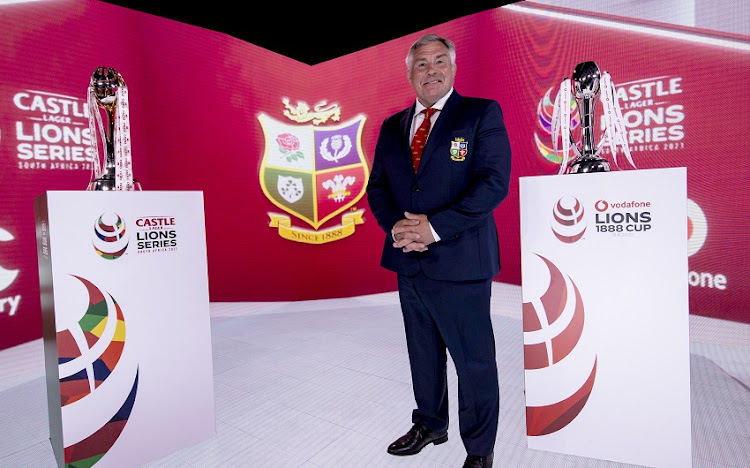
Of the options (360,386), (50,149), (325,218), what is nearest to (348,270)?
(325,218)

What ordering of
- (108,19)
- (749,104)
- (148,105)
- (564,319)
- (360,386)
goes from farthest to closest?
1. (148,105)
2. (108,19)
3. (749,104)
4. (360,386)
5. (564,319)

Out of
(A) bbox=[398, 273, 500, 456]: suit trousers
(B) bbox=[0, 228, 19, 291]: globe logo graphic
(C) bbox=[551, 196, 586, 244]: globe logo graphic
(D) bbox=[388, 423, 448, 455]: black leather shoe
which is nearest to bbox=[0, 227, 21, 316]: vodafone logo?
(B) bbox=[0, 228, 19, 291]: globe logo graphic

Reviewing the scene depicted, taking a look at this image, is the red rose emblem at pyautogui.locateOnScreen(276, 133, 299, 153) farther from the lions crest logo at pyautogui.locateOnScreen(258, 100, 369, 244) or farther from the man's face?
the man's face

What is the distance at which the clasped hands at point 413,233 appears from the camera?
142 cm

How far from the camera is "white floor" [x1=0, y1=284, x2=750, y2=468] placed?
1.63 metres

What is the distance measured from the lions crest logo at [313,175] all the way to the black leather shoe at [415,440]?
3.19 m

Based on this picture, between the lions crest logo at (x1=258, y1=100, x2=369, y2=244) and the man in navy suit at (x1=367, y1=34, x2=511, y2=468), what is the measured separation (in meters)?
3.17

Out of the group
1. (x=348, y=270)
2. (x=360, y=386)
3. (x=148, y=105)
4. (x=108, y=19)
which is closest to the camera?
(x=360, y=386)

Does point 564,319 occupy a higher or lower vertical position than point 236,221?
lower

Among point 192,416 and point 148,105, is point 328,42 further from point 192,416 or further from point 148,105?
point 148,105

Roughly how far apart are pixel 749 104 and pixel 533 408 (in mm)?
3171

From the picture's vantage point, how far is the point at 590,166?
151 cm

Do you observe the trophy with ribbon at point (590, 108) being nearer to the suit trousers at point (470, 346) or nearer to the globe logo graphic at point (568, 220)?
the globe logo graphic at point (568, 220)

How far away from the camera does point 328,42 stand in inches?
A: 99.7
